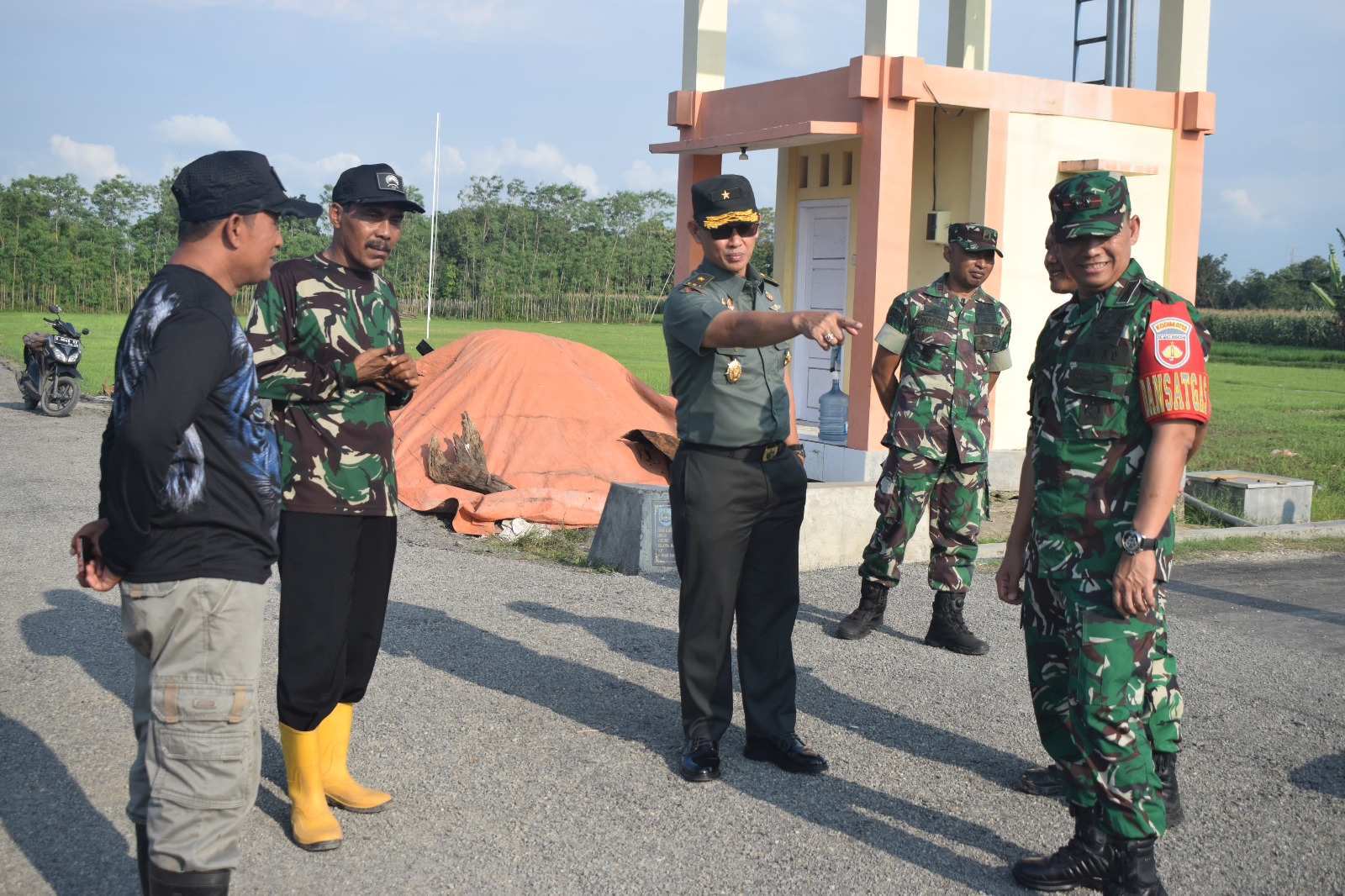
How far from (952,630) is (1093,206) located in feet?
10.3

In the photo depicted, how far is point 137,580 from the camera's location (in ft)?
8.35

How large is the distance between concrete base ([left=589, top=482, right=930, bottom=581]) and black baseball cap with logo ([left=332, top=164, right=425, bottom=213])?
3.76m

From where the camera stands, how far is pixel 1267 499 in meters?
9.85

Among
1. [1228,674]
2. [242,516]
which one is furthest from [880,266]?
[242,516]

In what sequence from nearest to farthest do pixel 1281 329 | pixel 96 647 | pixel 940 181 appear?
pixel 96 647 < pixel 940 181 < pixel 1281 329

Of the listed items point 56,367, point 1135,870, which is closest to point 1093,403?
point 1135,870

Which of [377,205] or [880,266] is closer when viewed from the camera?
[377,205]

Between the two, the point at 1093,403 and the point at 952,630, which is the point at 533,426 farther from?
the point at 1093,403

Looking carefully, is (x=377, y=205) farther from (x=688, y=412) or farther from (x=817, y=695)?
(x=817, y=695)

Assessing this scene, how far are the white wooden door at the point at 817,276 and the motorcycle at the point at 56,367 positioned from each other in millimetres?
9188

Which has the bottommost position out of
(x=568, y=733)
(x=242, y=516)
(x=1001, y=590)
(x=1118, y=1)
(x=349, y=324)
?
(x=568, y=733)

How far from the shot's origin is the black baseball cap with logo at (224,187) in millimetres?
2602

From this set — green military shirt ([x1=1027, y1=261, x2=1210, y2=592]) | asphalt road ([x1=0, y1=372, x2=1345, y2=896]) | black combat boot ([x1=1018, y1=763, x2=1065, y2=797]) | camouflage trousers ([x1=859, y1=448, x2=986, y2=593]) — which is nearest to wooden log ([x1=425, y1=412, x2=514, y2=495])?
asphalt road ([x1=0, y1=372, x2=1345, y2=896])

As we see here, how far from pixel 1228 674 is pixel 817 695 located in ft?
6.78
